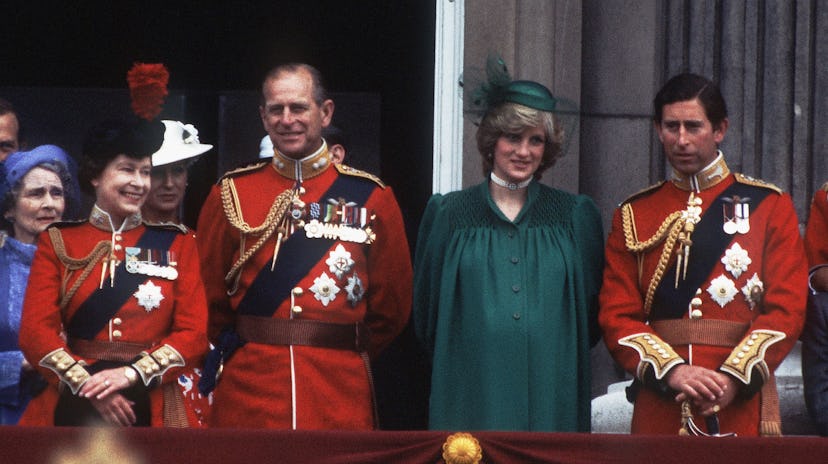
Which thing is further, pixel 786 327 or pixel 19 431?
pixel 786 327

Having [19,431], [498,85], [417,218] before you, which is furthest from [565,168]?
[19,431]

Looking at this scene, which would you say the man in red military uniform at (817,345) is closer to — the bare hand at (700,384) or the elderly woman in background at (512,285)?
the bare hand at (700,384)

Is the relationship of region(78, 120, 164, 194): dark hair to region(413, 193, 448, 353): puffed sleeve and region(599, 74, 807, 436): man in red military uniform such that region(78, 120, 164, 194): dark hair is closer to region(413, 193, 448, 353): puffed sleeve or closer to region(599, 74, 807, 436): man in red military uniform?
region(413, 193, 448, 353): puffed sleeve

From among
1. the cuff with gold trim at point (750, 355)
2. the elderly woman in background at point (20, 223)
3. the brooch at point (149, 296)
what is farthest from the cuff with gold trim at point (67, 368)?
the cuff with gold trim at point (750, 355)

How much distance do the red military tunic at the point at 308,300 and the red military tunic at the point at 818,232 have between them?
1.27 m

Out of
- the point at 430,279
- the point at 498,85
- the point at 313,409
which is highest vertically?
the point at 498,85

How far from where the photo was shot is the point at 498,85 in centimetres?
564

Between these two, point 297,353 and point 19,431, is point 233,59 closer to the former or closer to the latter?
point 297,353

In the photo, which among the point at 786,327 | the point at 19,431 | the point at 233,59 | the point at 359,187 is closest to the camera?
the point at 19,431

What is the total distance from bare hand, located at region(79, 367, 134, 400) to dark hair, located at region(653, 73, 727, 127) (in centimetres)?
184

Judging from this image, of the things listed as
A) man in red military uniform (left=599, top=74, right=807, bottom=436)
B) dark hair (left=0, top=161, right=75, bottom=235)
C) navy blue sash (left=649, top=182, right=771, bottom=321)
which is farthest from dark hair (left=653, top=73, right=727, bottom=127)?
dark hair (left=0, top=161, right=75, bottom=235)

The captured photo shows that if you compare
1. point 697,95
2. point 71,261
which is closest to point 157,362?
point 71,261

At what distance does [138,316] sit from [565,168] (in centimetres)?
237

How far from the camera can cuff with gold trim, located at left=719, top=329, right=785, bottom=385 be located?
5047 mm
